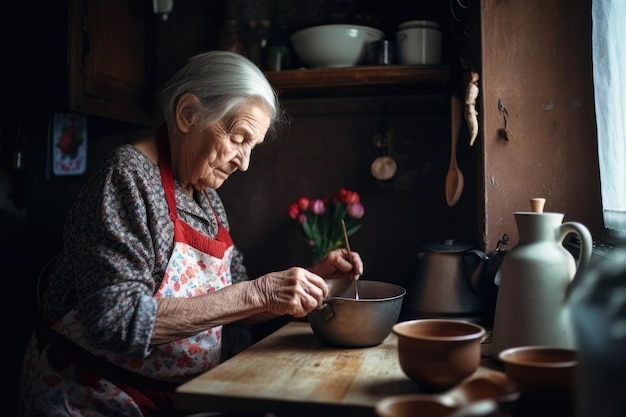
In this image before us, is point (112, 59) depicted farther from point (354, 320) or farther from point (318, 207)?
point (354, 320)

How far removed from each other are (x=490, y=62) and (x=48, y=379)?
1553 millimetres

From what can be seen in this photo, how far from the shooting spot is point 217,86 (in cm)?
163

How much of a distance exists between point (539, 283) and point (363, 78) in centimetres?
115

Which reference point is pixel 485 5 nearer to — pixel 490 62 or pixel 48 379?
pixel 490 62

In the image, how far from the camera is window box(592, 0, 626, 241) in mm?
1466

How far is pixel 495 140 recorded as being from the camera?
174 cm

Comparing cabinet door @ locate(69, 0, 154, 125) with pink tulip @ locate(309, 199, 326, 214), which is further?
pink tulip @ locate(309, 199, 326, 214)

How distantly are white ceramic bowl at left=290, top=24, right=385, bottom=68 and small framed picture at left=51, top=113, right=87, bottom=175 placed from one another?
107 cm

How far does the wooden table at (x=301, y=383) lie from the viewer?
104cm

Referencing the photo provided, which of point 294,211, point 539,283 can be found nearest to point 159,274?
point 294,211

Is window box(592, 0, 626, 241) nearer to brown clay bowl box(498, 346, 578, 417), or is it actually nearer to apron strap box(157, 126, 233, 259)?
brown clay bowl box(498, 346, 578, 417)

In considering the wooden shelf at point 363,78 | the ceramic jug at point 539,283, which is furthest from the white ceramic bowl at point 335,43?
the ceramic jug at point 539,283

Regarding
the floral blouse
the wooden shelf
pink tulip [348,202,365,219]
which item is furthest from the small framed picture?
pink tulip [348,202,365,219]

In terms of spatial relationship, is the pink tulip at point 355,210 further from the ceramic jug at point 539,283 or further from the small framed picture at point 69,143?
the small framed picture at point 69,143
